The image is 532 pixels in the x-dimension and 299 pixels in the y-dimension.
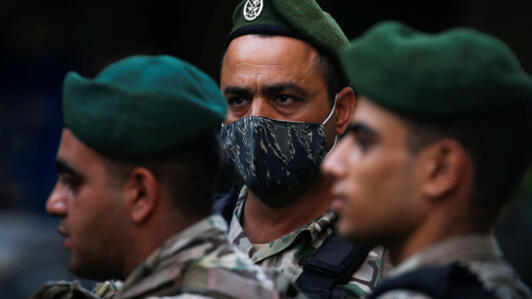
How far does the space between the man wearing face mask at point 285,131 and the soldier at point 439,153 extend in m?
1.07

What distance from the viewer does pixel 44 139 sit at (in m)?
8.66

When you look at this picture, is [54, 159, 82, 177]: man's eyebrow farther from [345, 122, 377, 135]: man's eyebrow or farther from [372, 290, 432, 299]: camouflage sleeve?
[372, 290, 432, 299]: camouflage sleeve

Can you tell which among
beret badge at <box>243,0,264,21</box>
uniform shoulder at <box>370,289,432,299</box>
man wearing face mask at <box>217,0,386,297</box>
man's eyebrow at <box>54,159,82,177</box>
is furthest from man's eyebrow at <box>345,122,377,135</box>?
beret badge at <box>243,0,264,21</box>

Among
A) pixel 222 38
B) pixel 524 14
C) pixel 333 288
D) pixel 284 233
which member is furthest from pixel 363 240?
pixel 222 38

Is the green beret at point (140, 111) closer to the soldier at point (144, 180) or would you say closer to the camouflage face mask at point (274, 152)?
the soldier at point (144, 180)

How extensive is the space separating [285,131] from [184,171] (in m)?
1.05

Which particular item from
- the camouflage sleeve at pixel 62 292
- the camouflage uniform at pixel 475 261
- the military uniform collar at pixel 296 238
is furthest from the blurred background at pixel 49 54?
the camouflage uniform at pixel 475 261

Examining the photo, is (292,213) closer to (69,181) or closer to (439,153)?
(69,181)

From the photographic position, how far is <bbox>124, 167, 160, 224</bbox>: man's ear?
8.23ft

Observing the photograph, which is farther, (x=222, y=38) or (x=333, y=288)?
(x=222, y=38)

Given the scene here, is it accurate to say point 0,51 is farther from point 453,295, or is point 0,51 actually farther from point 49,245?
point 453,295

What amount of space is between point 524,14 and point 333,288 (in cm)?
383

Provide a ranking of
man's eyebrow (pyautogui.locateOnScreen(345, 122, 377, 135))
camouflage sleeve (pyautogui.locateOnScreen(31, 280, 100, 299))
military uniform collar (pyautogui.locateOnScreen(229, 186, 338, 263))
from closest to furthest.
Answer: man's eyebrow (pyautogui.locateOnScreen(345, 122, 377, 135)) < camouflage sleeve (pyautogui.locateOnScreen(31, 280, 100, 299)) < military uniform collar (pyautogui.locateOnScreen(229, 186, 338, 263))

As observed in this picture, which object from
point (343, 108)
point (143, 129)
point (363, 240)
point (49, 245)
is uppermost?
point (143, 129)
